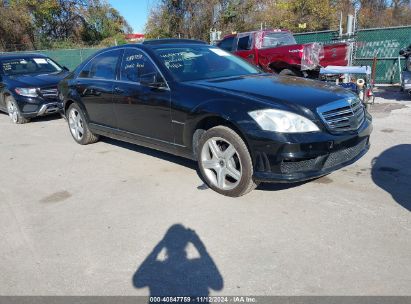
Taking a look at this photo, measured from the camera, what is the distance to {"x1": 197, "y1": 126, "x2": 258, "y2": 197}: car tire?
391 cm

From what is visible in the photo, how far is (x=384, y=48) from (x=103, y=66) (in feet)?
35.7

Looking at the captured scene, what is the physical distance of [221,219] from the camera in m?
3.73

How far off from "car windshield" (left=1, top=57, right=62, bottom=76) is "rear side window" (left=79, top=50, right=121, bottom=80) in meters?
4.22

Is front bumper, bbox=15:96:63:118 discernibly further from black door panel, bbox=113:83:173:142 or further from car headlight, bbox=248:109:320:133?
car headlight, bbox=248:109:320:133

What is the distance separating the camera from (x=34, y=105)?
884cm

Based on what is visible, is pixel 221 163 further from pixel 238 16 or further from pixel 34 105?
pixel 238 16

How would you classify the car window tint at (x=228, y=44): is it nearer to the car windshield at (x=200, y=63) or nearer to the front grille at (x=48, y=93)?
the front grille at (x=48, y=93)

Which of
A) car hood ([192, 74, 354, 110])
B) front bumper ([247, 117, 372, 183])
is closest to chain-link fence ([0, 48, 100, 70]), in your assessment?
car hood ([192, 74, 354, 110])

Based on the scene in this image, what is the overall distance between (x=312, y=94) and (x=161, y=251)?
222 cm

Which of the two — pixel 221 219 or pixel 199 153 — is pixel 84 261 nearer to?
pixel 221 219

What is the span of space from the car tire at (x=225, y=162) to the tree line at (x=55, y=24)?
32847mm

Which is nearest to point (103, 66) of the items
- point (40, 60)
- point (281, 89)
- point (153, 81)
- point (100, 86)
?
point (100, 86)

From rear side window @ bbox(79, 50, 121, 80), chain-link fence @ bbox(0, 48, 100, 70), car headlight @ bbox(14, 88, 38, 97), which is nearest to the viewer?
rear side window @ bbox(79, 50, 121, 80)

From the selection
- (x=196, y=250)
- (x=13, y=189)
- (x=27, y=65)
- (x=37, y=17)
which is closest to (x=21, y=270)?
(x=196, y=250)
